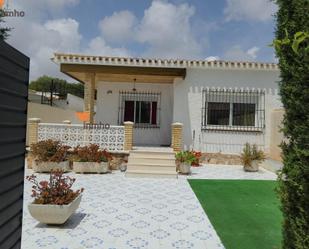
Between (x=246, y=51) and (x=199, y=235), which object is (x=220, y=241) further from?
(x=246, y=51)

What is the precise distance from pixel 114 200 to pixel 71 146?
19.9 feet

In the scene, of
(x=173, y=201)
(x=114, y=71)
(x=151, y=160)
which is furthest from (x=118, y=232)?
(x=114, y=71)

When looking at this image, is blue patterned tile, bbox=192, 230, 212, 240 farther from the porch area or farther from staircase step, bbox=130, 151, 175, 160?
the porch area

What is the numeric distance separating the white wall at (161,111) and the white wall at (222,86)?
2.06 metres

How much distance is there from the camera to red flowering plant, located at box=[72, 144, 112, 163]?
1259cm

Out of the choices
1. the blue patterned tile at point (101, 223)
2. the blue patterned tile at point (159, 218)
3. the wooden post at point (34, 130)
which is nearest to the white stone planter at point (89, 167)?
the wooden post at point (34, 130)

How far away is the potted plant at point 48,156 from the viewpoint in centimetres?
1239

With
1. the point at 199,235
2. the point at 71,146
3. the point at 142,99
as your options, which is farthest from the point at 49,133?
the point at 199,235

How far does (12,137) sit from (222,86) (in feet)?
46.7

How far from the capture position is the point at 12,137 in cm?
187

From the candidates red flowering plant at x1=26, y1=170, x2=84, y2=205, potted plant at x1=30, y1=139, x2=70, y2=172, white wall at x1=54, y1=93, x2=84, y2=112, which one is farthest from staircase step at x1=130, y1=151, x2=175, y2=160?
white wall at x1=54, y1=93, x2=84, y2=112

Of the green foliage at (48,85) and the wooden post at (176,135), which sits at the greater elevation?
the green foliage at (48,85)

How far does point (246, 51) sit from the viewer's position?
57.8 feet

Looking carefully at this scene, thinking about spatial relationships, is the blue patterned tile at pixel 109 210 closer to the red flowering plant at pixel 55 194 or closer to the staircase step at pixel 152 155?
the red flowering plant at pixel 55 194
